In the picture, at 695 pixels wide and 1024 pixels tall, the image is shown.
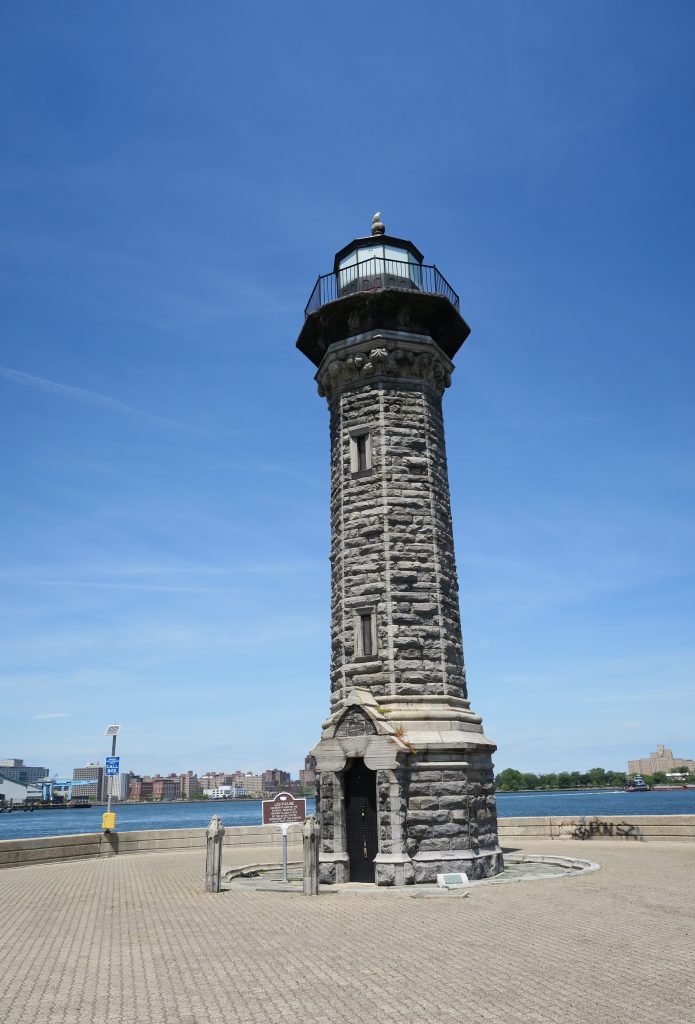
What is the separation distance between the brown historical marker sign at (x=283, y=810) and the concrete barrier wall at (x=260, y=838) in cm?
510

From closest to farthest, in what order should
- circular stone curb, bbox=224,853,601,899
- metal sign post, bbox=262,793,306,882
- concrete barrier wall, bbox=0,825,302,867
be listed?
circular stone curb, bbox=224,853,601,899
metal sign post, bbox=262,793,306,882
concrete barrier wall, bbox=0,825,302,867

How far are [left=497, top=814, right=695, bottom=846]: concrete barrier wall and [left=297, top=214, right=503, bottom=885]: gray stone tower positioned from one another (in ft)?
30.4

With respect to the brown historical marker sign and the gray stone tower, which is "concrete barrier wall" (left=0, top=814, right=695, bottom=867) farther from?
the gray stone tower

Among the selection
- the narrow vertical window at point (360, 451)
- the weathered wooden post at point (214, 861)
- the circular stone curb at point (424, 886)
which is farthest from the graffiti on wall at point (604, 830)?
the narrow vertical window at point (360, 451)

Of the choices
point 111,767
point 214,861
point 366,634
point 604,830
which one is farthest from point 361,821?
point 604,830

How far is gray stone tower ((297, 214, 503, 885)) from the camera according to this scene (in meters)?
14.5

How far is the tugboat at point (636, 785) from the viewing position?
174 metres

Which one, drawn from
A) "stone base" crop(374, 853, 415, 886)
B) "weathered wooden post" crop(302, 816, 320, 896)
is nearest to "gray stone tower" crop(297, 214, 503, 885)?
"stone base" crop(374, 853, 415, 886)

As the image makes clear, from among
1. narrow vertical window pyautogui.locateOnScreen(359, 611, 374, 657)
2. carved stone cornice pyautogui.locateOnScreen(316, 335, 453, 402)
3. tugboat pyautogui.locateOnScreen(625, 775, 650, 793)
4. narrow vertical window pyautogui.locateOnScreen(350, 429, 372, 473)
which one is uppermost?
carved stone cornice pyautogui.locateOnScreen(316, 335, 453, 402)

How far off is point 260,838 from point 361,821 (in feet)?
38.7

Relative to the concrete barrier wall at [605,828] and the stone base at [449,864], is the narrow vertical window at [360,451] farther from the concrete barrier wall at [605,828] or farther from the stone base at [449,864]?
the concrete barrier wall at [605,828]

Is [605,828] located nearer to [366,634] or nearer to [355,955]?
[366,634]

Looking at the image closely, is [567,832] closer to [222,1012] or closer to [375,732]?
[375,732]

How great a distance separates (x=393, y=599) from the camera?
15891 mm
